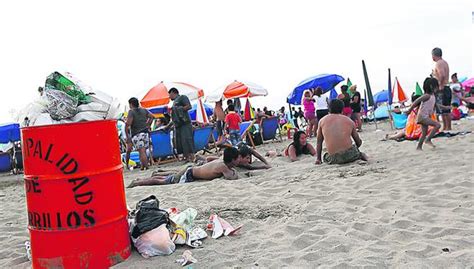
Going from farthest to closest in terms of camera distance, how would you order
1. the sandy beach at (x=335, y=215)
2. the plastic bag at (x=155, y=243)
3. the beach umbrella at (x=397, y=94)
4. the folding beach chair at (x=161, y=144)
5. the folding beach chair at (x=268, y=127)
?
1. the beach umbrella at (x=397, y=94)
2. the folding beach chair at (x=268, y=127)
3. the folding beach chair at (x=161, y=144)
4. the plastic bag at (x=155, y=243)
5. the sandy beach at (x=335, y=215)

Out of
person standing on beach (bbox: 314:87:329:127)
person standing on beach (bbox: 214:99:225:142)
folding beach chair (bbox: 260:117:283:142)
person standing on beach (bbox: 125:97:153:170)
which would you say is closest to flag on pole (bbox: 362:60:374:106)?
folding beach chair (bbox: 260:117:283:142)

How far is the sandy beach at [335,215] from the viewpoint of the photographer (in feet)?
8.54

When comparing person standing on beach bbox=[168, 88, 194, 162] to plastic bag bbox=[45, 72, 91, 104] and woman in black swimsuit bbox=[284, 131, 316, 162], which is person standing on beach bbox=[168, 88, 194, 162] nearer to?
woman in black swimsuit bbox=[284, 131, 316, 162]

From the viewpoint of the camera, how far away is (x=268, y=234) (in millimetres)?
3168

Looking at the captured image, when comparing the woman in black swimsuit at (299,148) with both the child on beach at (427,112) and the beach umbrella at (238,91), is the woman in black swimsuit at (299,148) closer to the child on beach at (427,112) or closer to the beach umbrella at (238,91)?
the child on beach at (427,112)

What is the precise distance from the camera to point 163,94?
13.1 metres

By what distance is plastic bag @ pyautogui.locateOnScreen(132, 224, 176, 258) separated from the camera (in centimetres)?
291

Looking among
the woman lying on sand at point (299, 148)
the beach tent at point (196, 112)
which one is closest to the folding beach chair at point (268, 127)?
the beach tent at point (196, 112)

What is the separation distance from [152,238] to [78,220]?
0.52m

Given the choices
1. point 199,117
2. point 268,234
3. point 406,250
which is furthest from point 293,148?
point 199,117

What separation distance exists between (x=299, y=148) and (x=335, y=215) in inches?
171

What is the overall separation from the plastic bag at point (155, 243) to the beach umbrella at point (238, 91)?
11762 mm

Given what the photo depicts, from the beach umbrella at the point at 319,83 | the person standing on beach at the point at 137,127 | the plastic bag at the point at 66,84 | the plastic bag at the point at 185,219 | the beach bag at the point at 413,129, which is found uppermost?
the beach umbrella at the point at 319,83

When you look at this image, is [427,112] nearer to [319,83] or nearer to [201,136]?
[201,136]
